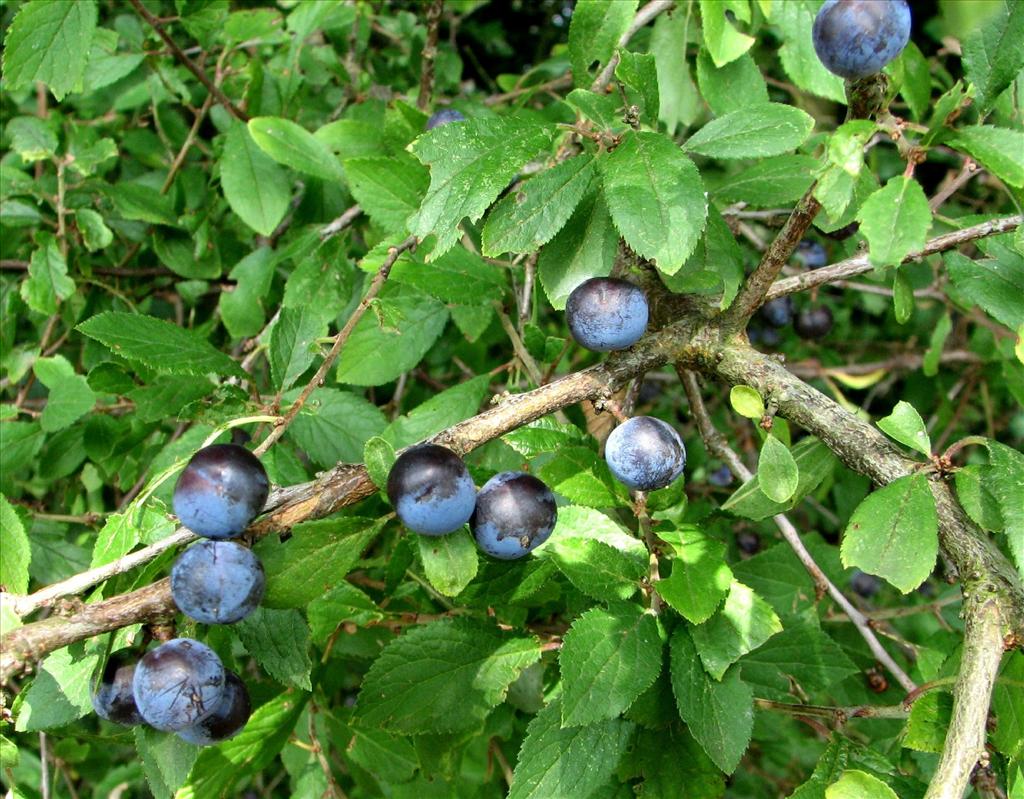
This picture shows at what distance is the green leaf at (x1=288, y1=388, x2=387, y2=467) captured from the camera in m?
1.74

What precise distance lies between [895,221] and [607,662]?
711 millimetres

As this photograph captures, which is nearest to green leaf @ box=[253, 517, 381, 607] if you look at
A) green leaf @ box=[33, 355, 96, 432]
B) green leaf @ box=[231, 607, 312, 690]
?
green leaf @ box=[231, 607, 312, 690]

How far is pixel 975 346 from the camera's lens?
2.78 meters

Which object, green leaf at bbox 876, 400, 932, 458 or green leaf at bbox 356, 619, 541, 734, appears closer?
green leaf at bbox 876, 400, 932, 458

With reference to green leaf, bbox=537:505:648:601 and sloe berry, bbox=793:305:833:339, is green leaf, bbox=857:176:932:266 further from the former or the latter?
sloe berry, bbox=793:305:833:339

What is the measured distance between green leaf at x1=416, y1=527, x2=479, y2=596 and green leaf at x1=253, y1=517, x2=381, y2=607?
0.10 metres

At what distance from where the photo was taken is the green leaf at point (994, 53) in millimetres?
1217

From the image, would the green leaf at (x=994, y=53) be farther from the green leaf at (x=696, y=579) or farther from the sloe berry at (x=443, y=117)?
the sloe berry at (x=443, y=117)

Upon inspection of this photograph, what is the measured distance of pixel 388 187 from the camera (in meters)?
1.85

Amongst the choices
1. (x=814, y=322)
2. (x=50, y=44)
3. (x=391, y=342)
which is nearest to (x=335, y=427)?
(x=391, y=342)

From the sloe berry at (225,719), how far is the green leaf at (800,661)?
876 millimetres

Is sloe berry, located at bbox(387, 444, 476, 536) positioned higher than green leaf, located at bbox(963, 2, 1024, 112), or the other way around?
green leaf, located at bbox(963, 2, 1024, 112)

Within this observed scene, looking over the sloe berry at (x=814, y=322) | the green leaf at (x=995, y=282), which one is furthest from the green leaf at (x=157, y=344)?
the sloe berry at (x=814, y=322)

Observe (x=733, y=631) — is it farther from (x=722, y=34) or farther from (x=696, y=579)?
(x=722, y=34)
